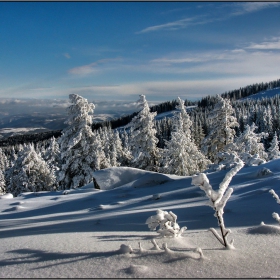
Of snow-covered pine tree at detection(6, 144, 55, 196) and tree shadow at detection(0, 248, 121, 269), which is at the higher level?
tree shadow at detection(0, 248, 121, 269)

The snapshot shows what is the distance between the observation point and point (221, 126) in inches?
1113

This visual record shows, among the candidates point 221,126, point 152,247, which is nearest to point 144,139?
point 221,126

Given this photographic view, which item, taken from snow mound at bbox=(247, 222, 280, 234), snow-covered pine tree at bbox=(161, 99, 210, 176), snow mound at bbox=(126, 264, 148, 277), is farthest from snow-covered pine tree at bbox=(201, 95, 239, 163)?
→ snow mound at bbox=(126, 264, 148, 277)

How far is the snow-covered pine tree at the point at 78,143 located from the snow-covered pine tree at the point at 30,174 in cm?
1154

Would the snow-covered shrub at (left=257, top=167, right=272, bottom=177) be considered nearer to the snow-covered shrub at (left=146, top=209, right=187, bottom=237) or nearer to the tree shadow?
the snow-covered shrub at (left=146, top=209, right=187, bottom=237)

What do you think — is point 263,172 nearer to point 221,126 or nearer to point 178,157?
point 178,157

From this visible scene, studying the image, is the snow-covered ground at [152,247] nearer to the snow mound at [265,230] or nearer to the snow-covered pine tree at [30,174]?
the snow mound at [265,230]

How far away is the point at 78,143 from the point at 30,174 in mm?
14114

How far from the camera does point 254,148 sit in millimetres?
26328

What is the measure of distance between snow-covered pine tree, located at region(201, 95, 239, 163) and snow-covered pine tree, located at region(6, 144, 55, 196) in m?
22.7

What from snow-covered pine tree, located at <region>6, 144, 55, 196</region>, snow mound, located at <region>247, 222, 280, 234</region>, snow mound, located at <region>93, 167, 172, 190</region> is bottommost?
snow-covered pine tree, located at <region>6, 144, 55, 196</region>

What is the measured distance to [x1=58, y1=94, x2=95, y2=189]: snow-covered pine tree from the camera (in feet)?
78.1

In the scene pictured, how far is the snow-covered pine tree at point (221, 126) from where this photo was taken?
27953mm

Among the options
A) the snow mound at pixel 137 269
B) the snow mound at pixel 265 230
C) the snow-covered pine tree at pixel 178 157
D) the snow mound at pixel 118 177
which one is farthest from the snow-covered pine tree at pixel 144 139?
the snow mound at pixel 137 269
